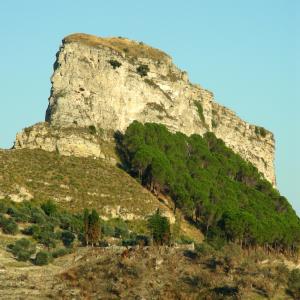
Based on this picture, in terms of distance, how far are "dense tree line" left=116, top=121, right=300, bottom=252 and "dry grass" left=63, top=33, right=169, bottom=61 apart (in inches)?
399

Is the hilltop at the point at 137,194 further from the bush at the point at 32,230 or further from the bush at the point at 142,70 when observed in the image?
the bush at the point at 32,230

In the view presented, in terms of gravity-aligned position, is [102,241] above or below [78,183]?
below

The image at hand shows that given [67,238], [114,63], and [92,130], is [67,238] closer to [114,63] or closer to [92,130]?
[92,130]

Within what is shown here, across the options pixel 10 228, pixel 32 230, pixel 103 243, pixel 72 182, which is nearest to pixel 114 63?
pixel 72 182

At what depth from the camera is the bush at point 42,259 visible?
178 feet

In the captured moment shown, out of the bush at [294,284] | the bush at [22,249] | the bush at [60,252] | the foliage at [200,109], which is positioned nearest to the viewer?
the bush at [294,284]


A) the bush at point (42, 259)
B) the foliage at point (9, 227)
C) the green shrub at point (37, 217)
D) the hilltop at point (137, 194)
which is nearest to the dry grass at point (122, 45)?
the hilltop at point (137, 194)

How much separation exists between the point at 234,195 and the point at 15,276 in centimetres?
5141

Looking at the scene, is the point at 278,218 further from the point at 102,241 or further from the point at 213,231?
the point at 102,241

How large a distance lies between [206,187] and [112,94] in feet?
48.0

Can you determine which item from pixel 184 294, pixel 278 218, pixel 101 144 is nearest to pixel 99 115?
pixel 101 144

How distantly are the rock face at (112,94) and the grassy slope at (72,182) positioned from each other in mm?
1974

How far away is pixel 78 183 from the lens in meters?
81.9

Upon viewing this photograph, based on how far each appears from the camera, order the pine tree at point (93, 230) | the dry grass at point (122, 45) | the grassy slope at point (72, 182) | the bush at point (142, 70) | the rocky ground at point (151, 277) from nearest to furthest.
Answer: the rocky ground at point (151, 277) < the pine tree at point (93, 230) < the grassy slope at point (72, 182) < the dry grass at point (122, 45) < the bush at point (142, 70)
